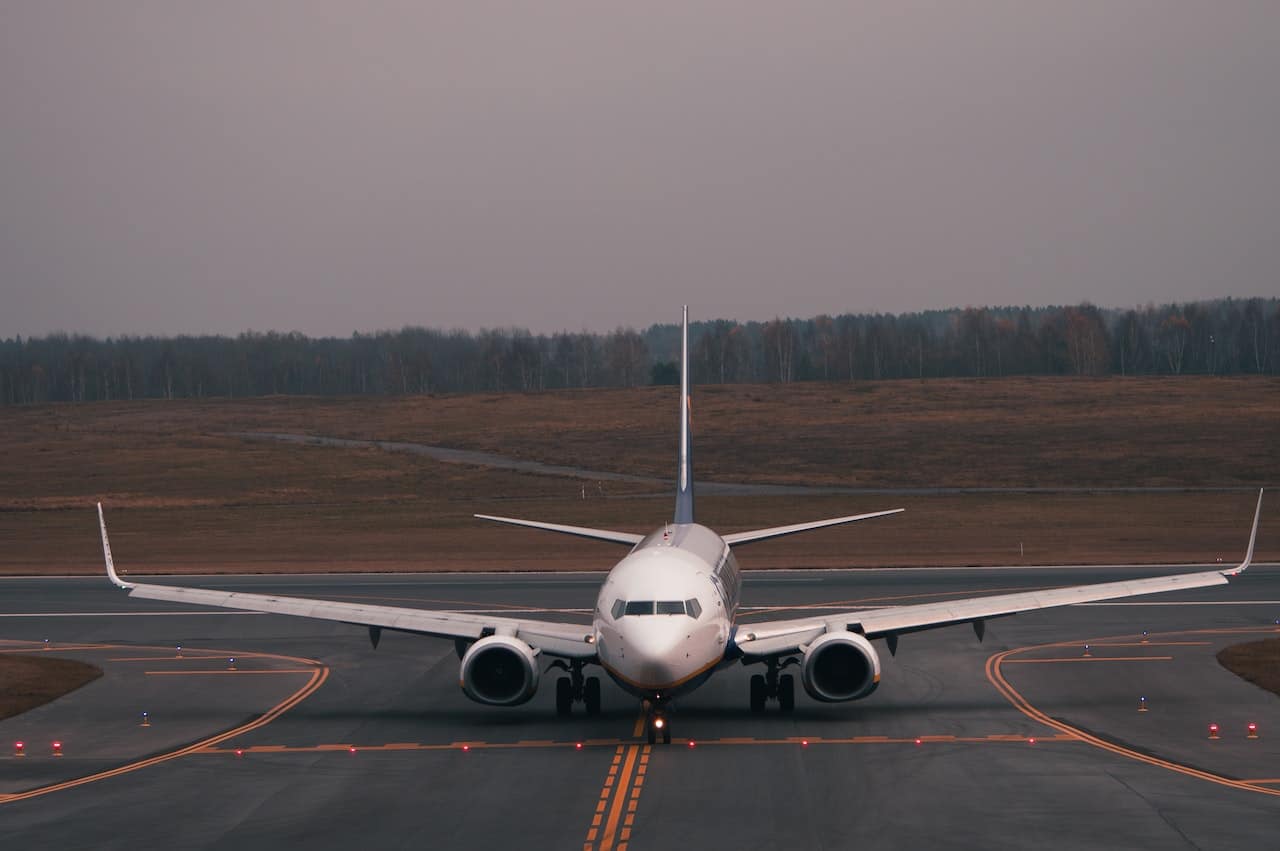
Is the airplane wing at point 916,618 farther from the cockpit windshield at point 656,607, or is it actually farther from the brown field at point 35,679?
the brown field at point 35,679

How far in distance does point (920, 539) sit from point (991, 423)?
68.6 meters

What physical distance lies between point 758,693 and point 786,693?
66cm

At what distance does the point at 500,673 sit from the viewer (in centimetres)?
3175

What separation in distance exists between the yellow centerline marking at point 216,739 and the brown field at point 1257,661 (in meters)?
24.7

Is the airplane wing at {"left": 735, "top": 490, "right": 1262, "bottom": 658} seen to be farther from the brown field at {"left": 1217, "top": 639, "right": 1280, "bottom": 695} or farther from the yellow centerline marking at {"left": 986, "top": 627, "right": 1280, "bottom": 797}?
the brown field at {"left": 1217, "top": 639, "right": 1280, "bottom": 695}

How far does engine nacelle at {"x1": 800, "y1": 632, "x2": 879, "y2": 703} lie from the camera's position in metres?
31.1

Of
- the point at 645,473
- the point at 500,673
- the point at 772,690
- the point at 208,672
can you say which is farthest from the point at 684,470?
the point at 645,473

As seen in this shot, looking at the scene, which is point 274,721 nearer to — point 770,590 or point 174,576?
point 770,590

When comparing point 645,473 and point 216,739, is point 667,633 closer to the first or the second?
point 216,739

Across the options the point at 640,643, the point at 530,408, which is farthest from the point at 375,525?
the point at 530,408

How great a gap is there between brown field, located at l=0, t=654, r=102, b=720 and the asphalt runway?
74 centimetres

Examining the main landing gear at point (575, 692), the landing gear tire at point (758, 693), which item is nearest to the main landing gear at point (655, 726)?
the main landing gear at point (575, 692)

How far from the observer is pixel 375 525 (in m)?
89.8

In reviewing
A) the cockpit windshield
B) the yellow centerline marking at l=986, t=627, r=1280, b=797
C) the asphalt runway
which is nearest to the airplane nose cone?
the cockpit windshield
